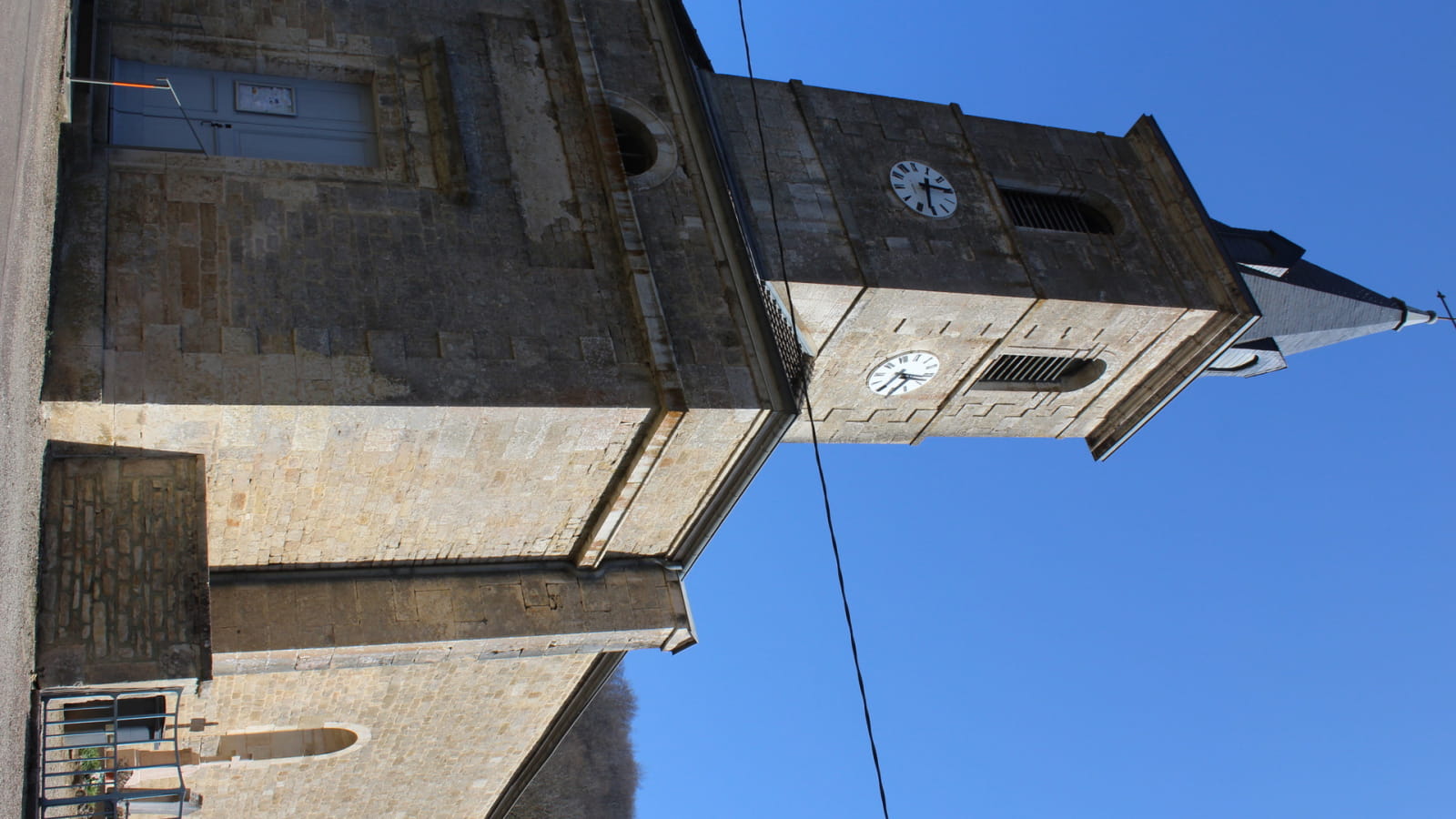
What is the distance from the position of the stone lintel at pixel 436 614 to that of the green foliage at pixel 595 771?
34606 millimetres

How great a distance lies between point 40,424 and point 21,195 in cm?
164

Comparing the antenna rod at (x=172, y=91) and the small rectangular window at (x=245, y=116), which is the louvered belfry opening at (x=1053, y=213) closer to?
the small rectangular window at (x=245, y=116)

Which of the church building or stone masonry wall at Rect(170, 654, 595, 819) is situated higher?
the church building

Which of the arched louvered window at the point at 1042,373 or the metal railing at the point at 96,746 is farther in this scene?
the arched louvered window at the point at 1042,373

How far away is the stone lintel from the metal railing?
3.14 ft

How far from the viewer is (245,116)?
Answer: 10.9 metres

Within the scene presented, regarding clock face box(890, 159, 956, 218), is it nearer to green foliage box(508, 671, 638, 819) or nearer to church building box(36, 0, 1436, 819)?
church building box(36, 0, 1436, 819)

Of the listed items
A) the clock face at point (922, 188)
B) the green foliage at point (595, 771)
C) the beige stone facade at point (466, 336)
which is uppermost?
the green foliage at point (595, 771)

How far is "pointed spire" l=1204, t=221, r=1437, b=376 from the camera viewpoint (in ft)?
49.2

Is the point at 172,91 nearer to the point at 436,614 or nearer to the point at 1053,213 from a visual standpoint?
the point at 436,614

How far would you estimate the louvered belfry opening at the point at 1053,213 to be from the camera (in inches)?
563

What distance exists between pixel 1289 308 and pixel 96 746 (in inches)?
558

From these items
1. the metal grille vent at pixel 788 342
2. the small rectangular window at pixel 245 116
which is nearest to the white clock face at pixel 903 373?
the metal grille vent at pixel 788 342

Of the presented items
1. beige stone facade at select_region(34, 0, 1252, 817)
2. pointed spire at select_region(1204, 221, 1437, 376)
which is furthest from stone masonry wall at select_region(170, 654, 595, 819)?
pointed spire at select_region(1204, 221, 1437, 376)
